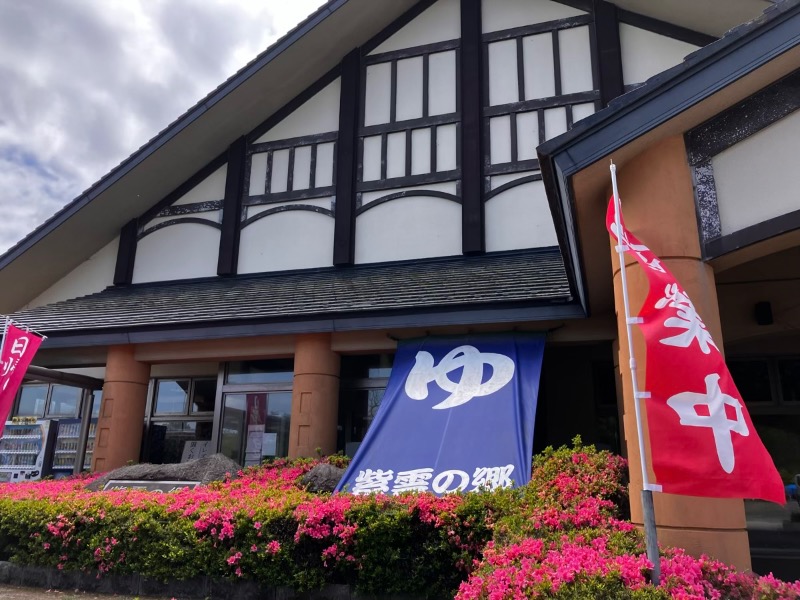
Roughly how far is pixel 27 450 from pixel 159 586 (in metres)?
9.39

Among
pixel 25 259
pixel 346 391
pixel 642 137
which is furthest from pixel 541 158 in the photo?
pixel 25 259

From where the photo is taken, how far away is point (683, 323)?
171 inches

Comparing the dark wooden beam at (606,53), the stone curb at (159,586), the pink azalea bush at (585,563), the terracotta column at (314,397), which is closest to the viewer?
the pink azalea bush at (585,563)

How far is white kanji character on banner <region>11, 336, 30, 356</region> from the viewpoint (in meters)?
10.1

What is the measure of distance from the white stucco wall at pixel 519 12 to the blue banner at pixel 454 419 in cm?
720

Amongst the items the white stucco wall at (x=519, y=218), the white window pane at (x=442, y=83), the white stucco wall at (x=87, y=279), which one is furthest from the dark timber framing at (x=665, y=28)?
the white stucco wall at (x=87, y=279)

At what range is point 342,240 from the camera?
525 inches

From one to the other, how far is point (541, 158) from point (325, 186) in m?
8.57

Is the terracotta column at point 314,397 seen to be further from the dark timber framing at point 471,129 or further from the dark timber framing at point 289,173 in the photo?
the dark timber framing at point 289,173

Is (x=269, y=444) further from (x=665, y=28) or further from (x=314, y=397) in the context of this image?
(x=665, y=28)

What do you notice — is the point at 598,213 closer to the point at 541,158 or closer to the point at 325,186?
the point at 541,158

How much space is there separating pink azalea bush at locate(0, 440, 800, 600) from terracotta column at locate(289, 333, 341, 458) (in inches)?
104

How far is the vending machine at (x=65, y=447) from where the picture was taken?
1423 centimetres

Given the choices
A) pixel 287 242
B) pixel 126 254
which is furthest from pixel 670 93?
pixel 126 254
